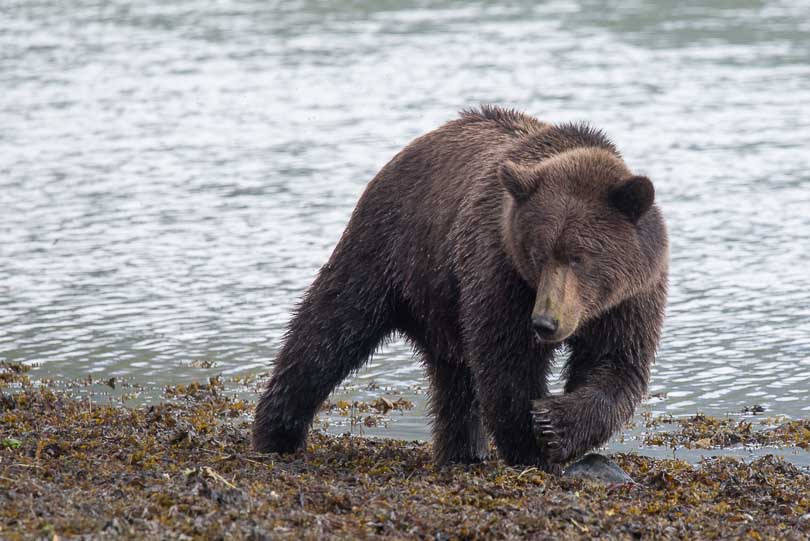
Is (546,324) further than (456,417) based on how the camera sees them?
No

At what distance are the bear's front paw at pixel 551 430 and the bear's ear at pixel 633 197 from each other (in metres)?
0.92

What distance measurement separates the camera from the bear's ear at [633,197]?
19.7 feet

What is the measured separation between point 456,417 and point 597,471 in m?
0.98

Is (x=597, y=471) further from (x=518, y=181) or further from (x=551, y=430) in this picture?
(x=518, y=181)

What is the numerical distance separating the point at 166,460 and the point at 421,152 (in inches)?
81.2

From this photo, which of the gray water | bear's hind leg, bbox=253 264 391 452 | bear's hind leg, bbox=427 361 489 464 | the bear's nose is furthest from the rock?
the gray water

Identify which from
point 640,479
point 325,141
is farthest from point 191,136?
point 640,479

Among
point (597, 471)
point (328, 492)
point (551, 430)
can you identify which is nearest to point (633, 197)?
point (551, 430)

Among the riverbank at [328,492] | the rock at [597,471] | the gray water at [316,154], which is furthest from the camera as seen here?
the gray water at [316,154]

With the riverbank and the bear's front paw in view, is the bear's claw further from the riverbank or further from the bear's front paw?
the riverbank

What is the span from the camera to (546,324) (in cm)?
585

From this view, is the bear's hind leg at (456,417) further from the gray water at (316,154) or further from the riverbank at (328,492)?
the gray water at (316,154)

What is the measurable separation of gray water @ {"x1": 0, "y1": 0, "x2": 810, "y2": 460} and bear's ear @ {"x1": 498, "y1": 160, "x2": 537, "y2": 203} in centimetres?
263

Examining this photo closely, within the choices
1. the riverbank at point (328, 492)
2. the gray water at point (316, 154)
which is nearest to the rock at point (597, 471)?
the riverbank at point (328, 492)
